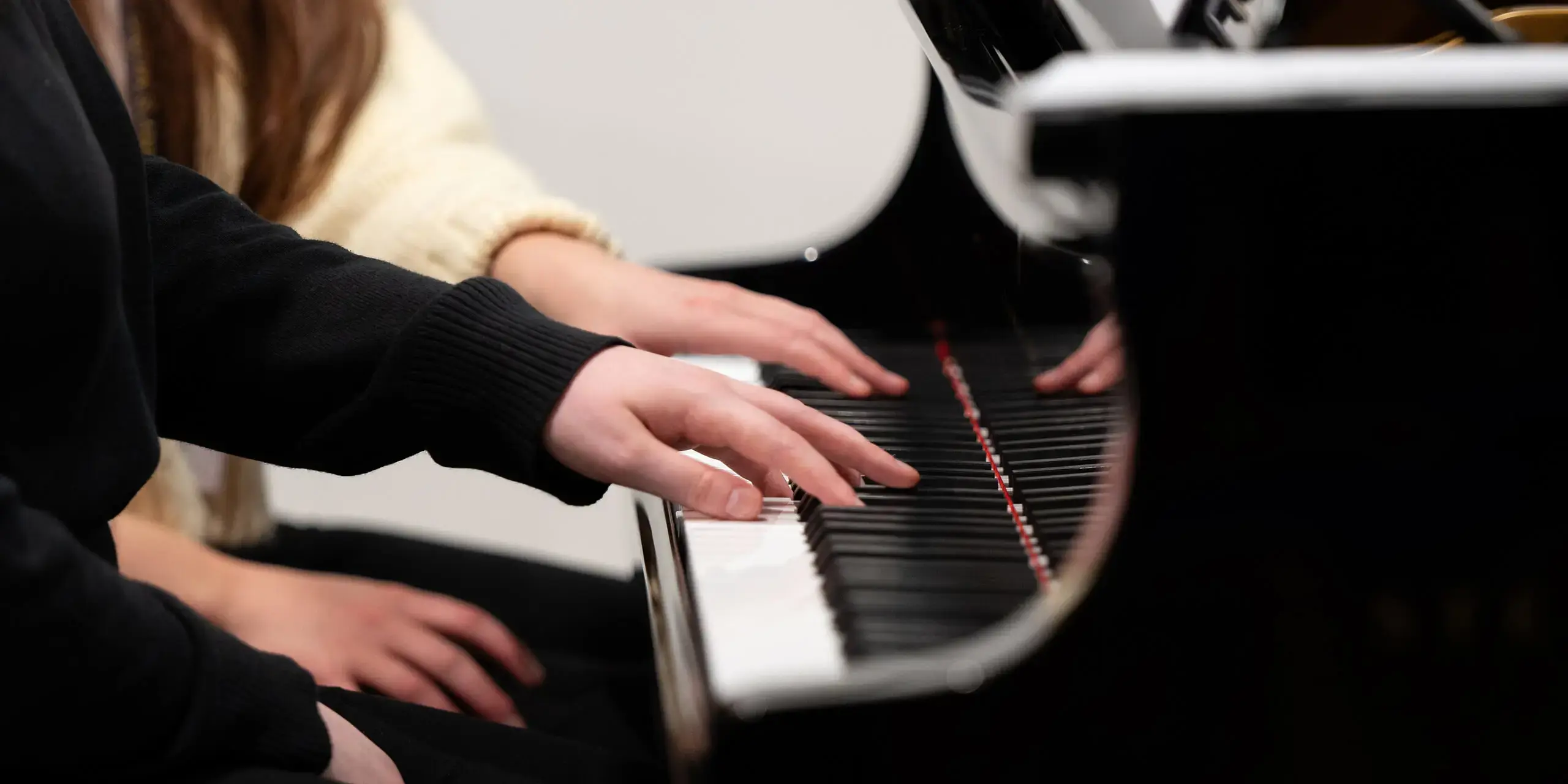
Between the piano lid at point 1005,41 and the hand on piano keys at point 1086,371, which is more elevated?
the piano lid at point 1005,41

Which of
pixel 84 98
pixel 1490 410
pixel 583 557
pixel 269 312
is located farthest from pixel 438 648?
pixel 583 557

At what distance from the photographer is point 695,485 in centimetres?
66

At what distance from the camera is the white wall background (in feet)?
6.63

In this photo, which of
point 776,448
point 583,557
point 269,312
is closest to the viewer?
point 776,448

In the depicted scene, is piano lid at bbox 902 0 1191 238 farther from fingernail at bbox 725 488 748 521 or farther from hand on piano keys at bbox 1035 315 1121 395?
fingernail at bbox 725 488 748 521

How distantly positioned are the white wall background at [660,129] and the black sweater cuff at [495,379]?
4.40 feet

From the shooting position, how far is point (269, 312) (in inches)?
30.6

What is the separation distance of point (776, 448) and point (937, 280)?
1.31ft

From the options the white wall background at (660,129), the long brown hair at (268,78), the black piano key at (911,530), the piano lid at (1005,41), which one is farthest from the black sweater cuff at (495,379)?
the white wall background at (660,129)

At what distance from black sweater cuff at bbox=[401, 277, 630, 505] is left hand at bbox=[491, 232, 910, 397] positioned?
198 millimetres

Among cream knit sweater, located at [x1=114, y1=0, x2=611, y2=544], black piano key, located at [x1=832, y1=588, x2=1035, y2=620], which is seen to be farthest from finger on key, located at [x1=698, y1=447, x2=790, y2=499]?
cream knit sweater, located at [x1=114, y1=0, x2=611, y2=544]

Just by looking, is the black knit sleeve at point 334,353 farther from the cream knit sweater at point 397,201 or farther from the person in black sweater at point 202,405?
the cream knit sweater at point 397,201

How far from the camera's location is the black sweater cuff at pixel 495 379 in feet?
2.28

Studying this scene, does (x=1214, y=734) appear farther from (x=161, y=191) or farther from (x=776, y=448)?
(x=161, y=191)
